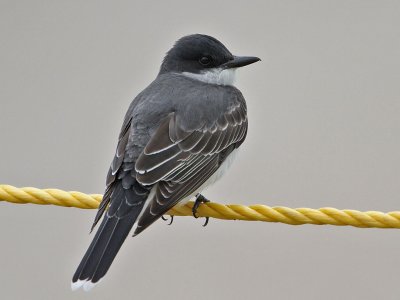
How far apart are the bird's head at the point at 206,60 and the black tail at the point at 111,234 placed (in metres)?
Answer: 1.55

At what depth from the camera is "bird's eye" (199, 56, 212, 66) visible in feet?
18.1

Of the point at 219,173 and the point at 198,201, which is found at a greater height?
the point at 219,173

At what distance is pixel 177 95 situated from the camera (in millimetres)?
4961

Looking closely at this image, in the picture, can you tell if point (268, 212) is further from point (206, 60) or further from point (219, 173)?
point (206, 60)

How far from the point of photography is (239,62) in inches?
215

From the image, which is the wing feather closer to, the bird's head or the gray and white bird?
the gray and white bird

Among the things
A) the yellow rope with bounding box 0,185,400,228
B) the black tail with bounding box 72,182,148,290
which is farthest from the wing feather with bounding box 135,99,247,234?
the yellow rope with bounding box 0,185,400,228

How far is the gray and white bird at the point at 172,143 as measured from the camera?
4035 millimetres

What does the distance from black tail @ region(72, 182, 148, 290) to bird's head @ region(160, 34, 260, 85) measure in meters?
1.55

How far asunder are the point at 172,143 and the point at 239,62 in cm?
123

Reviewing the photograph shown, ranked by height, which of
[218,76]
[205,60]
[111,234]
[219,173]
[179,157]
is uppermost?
[205,60]

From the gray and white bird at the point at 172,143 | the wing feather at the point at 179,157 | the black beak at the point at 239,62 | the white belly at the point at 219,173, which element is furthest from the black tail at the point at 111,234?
the black beak at the point at 239,62

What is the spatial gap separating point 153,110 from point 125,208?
90 centimetres

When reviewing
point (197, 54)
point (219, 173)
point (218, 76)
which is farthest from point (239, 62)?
point (219, 173)
